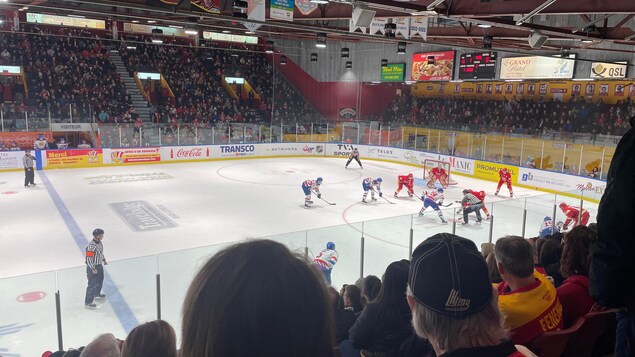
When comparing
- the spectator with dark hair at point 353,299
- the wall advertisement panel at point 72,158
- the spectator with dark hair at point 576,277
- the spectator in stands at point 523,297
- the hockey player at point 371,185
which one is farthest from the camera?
the wall advertisement panel at point 72,158

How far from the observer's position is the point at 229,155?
1125 inches

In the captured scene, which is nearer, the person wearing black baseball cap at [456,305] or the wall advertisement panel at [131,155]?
the person wearing black baseball cap at [456,305]

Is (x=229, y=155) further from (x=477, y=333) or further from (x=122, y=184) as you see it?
(x=477, y=333)

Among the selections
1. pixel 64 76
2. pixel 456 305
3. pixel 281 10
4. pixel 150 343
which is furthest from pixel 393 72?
pixel 456 305

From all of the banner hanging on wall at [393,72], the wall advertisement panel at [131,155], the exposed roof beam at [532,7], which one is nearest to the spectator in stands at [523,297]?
the exposed roof beam at [532,7]

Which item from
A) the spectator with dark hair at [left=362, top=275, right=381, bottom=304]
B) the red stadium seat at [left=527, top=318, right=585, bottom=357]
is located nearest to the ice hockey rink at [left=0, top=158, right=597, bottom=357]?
the spectator with dark hair at [left=362, top=275, right=381, bottom=304]

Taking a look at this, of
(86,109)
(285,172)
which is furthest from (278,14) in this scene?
(86,109)

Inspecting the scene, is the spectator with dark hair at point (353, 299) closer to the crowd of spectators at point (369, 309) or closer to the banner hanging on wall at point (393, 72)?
the crowd of spectators at point (369, 309)

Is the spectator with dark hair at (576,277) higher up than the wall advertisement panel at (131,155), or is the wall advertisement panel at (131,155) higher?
the spectator with dark hair at (576,277)

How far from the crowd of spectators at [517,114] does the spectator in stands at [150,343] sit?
22.0 metres

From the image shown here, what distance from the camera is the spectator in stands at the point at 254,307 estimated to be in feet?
3.46

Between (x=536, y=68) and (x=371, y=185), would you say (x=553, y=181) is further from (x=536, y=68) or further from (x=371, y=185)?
(x=371, y=185)

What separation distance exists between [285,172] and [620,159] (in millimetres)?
22790

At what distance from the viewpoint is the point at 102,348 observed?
12.0 ft
